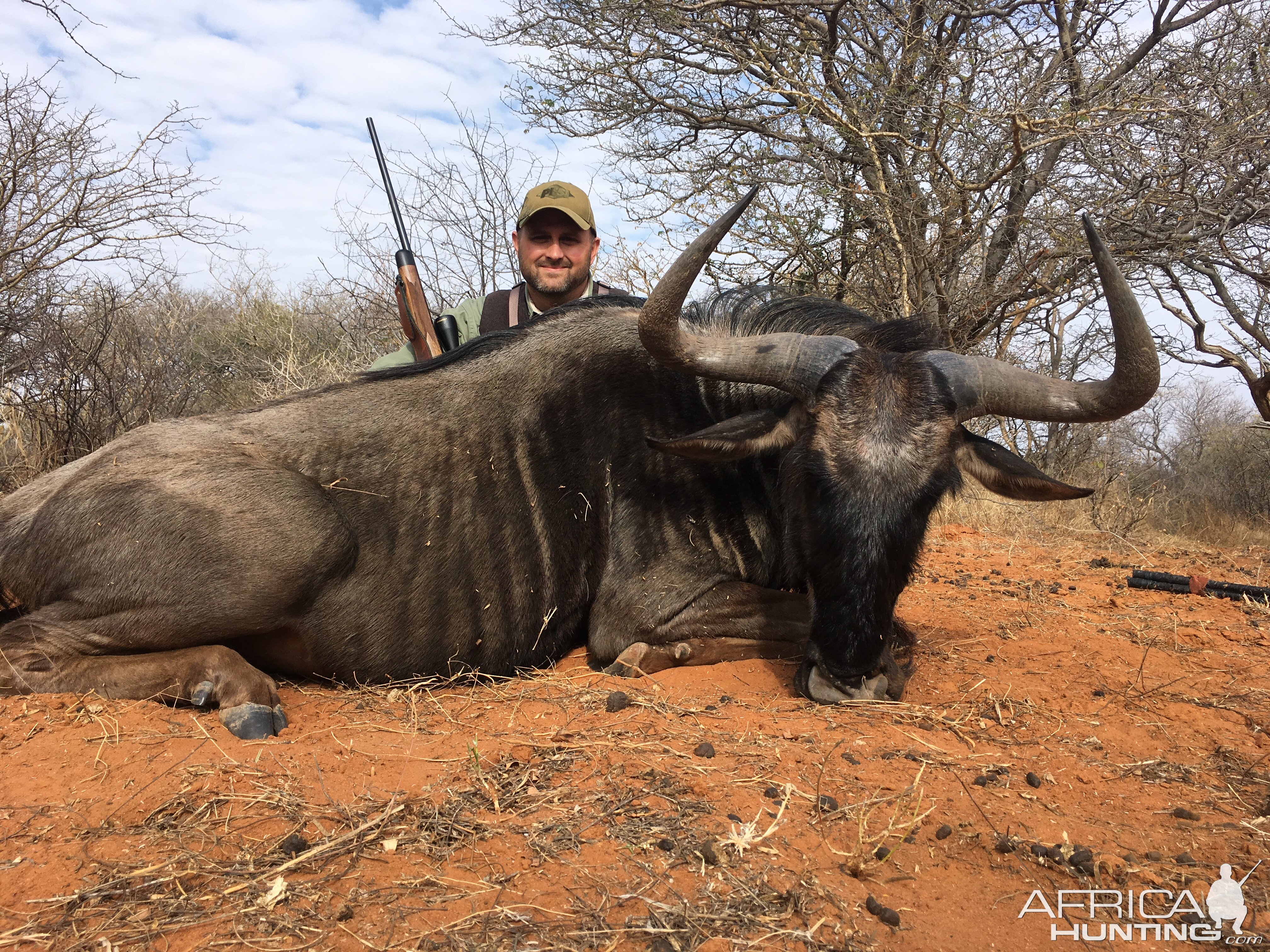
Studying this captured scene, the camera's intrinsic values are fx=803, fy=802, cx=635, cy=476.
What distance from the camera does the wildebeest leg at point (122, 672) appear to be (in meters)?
3.29

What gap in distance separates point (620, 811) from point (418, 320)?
4586 millimetres

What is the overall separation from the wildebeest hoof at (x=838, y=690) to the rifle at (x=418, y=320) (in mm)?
3692

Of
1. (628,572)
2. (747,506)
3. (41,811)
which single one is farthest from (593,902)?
(747,506)

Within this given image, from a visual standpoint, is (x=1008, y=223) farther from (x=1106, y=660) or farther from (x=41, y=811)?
(x=41, y=811)

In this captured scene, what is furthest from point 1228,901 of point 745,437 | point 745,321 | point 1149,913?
point 745,321

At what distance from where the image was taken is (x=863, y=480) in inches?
131

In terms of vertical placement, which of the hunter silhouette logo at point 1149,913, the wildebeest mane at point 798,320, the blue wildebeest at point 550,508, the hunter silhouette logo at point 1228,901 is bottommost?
the hunter silhouette logo at point 1149,913

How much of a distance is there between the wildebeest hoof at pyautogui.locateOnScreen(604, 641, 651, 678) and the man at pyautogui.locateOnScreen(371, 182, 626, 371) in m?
3.22

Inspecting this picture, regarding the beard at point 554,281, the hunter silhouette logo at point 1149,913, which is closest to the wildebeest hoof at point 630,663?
the hunter silhouette logo at point 1149,913

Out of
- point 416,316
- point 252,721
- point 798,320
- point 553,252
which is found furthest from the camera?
→ point 553,252

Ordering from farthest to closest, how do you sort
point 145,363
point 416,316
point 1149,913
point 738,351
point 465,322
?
1. point 145,363
2. point 465,322
3. point 416,316
4. point 738,351
5. point 1149,913

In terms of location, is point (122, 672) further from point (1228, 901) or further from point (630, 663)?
point (1228, 901)

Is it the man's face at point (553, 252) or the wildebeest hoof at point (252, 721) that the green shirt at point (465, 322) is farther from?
the wildebeest hoof at point (252, 721)

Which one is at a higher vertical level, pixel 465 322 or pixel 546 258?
pixel 546 258
